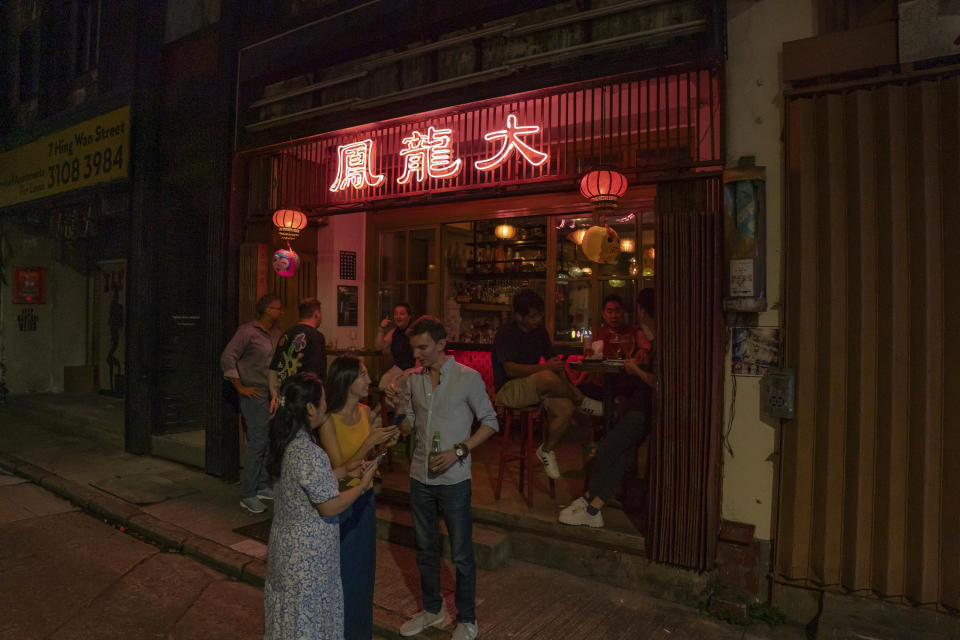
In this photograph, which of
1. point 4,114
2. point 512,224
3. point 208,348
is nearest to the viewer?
point 208,348

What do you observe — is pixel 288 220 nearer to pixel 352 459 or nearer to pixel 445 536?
pixel 445 536

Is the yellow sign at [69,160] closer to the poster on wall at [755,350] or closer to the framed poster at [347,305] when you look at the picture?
the framed poster at [347,305]

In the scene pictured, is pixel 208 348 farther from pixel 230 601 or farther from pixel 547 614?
pixel 547 614

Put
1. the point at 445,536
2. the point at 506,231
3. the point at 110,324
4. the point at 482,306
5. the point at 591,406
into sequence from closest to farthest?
the point at 445,536 → the point at 591,406 → the point at 506,231 → the point at 482,306 → the point at 110,324

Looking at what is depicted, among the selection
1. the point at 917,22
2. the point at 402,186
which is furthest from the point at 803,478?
the point at 402,186

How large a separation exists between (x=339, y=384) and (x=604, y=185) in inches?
134

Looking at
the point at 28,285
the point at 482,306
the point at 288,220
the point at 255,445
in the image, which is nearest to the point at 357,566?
the point at 255,445

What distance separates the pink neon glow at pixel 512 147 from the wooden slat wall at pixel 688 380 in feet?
4.98

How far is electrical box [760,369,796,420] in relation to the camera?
4203mm

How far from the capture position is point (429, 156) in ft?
21.1

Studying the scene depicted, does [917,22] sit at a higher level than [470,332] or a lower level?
higher

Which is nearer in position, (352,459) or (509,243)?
(352,459)

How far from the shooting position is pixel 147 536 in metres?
5.96

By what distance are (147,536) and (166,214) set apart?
205 inches
